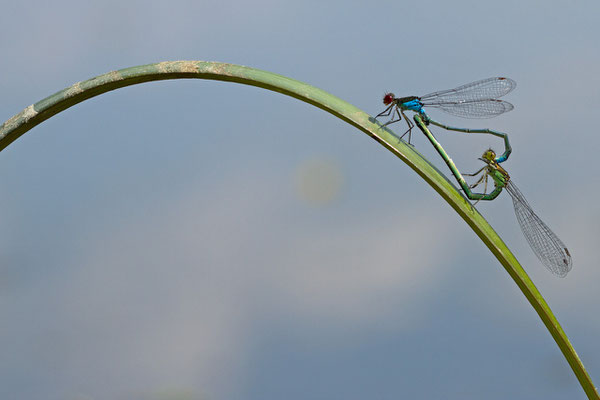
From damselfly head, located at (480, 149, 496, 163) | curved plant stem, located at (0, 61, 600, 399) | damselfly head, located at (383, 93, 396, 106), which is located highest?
damselfly head, located at (383, 93, 396, 106)

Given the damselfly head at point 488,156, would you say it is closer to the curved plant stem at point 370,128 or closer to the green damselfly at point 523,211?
the green damselfly at point 523,211

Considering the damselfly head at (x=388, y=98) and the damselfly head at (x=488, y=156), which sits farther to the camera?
the damselfly head at (x=388, y=98)

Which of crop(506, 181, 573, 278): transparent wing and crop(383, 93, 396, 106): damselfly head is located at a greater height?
crop(383, 93, 396, 106): damselfly head

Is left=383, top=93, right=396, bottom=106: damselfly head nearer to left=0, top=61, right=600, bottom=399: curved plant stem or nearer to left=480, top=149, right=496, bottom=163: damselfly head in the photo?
left=480, top=149, right=496, bottom=163: damselfly head

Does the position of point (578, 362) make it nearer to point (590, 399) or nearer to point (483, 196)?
point (590, 399)

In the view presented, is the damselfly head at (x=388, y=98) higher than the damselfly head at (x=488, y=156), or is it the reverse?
the damselfly head at (x=388, y=98)

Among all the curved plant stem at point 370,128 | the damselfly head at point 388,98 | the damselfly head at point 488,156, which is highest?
the damselfly head at point 388,98

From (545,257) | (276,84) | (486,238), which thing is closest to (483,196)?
(545,257)
